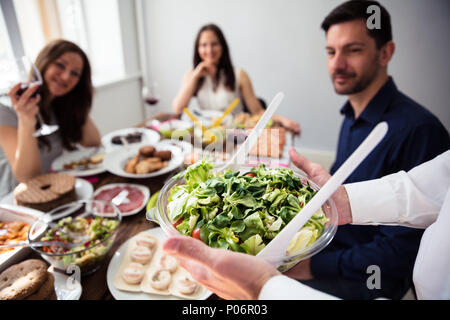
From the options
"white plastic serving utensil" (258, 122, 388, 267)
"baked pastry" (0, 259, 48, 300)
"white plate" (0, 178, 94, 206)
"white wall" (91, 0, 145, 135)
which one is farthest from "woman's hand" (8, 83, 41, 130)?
"white wall" (91, 0, 145, 135)

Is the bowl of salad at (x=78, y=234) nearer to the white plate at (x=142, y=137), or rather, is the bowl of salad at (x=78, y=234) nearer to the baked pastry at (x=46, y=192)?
the baked pastry at (x=46, y=192)

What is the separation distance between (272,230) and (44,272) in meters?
0.66

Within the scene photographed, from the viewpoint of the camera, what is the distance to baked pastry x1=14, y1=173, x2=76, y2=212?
3.49 feet

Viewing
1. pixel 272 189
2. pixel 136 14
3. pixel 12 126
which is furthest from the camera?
pixel 136 14

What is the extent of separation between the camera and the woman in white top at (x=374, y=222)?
55cm

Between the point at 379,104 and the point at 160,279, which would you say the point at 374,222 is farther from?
the point at 379,104

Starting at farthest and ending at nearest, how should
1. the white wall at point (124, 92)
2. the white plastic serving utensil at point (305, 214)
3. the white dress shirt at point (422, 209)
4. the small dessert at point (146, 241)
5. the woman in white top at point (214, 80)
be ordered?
1. the white wall at point (124, 92)
2. the woman in white top at point (214, 80)
3. the small dessert at point (146, 241)
4. the white dress shirt at point (422, 209)
5. the white plastic serving utensil at point (305, 214)

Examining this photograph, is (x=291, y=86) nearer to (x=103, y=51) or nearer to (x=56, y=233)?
(x=103, y=51)

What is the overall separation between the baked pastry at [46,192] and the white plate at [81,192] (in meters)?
0.08

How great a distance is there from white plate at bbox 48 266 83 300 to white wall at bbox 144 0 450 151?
3326 mm

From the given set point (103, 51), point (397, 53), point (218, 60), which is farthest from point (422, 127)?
point (103, 51)

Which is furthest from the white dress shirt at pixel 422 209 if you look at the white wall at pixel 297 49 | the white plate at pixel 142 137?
the white wall at pixel 297 49

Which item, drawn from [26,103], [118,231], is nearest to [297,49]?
[26,103]

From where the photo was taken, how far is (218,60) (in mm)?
2943
